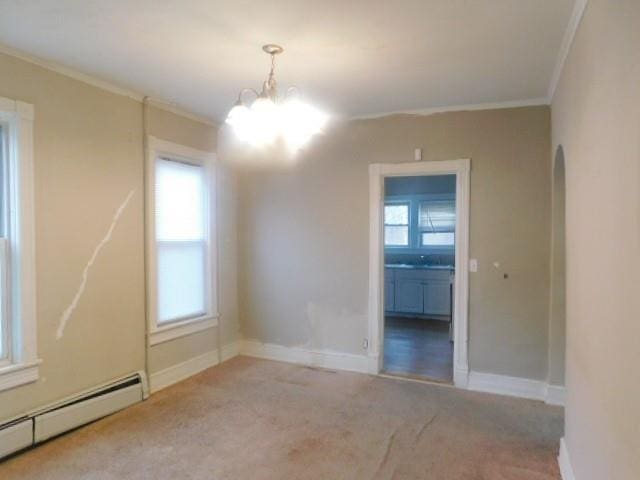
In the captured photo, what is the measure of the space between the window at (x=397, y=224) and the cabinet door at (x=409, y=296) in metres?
0.98

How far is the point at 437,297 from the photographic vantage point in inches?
265

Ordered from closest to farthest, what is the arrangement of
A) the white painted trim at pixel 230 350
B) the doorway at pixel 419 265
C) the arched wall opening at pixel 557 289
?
the arched wall opening at pixel 557 289 → the white painted trim at pixel 230 350 → the doorway at pixel 419 265

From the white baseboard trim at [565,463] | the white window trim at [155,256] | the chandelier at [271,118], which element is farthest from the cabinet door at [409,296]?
the chandelier at [271,118]

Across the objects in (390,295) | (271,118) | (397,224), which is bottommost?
(390,295)

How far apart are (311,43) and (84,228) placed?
6.95ft

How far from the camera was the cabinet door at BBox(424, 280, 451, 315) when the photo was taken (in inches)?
263

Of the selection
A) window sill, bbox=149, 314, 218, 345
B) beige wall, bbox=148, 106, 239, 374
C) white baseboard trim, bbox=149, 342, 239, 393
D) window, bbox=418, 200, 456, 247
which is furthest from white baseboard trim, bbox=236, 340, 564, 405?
window, bbox=418, 200, 456, 247

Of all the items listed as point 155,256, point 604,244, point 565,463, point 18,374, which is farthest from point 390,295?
point 604,244

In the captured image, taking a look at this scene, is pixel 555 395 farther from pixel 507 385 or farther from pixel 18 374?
pixel 18 374

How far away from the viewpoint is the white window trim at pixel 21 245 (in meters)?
2.82

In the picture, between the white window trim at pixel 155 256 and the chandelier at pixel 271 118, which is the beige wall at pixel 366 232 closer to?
the white window trim at pixel 155 256

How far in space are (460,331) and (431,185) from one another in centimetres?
371

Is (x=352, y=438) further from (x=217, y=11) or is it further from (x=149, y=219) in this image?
(x=217, y=11)


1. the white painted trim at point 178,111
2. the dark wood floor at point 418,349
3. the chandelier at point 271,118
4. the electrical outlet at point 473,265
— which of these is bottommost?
the dark wood floor at point 418,349
